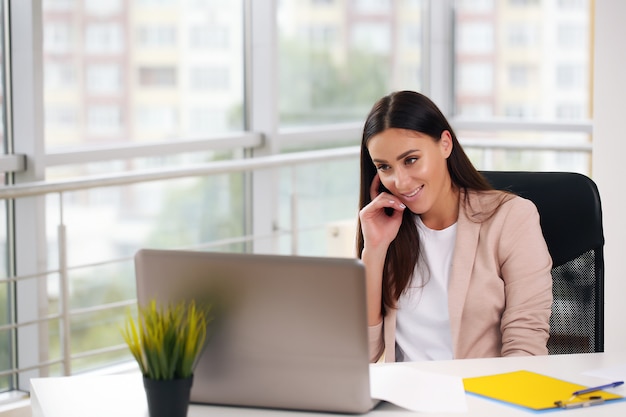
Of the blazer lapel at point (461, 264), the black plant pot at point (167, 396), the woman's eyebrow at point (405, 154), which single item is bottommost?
the black plant pot at point (167, 396)

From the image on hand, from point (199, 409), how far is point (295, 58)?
3010 millimetres

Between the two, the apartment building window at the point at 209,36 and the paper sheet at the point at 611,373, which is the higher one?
the apartment building window at the point at 209,36

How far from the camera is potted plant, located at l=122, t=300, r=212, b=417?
147cm

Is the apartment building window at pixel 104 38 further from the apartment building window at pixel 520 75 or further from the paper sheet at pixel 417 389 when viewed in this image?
the paper sheet at pixel 417 389

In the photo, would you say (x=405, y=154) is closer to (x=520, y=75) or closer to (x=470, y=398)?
(x=470, y=398)

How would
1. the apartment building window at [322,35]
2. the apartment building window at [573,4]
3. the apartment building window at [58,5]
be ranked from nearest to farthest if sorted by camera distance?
the apartment building window at [58,5]
the apartment building window at [322,35]
the apartment building window at [573,4]

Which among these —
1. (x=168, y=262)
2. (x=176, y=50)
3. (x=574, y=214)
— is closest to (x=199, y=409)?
(x=168, y=262)

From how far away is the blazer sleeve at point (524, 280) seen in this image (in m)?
2.01

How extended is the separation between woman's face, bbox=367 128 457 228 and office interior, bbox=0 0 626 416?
984mm

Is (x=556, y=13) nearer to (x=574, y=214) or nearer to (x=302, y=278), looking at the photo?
(x=574, y=214)

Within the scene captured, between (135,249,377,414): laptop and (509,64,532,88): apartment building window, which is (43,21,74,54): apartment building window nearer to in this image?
(135,249,377,414): laptop

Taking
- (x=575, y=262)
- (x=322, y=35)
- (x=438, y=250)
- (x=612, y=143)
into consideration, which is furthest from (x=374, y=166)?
(x=322, y=35)

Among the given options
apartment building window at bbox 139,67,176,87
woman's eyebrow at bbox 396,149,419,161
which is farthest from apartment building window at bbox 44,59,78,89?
woman's eyebrow at bbox 396,149,419,161

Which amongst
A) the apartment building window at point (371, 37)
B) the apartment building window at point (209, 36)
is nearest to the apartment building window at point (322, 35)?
the apartment building window at point (371, 37)
